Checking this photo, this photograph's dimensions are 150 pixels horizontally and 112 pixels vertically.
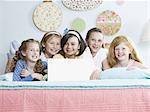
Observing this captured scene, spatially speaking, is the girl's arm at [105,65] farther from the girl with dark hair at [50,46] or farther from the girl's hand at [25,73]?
the girl's hand at [25,73]

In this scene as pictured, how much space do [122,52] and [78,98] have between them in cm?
80

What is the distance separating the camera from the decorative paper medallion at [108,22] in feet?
8.20

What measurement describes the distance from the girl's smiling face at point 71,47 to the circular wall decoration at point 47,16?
68 centimetres

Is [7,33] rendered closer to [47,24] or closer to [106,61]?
[47,24]

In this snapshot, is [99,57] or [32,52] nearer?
[32,52]

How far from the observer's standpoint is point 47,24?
2502 mm

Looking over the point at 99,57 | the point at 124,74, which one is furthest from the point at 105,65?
the point at 124,74

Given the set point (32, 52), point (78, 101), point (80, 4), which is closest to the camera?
point (78, 101)

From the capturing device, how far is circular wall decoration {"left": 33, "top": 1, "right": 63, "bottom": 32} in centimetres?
250

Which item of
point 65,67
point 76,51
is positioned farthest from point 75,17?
point 65,67

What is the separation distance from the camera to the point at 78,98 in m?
0.96

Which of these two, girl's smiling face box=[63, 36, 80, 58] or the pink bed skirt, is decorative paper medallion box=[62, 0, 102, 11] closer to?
girl's smiling face box=[63, 36, 80, 58]

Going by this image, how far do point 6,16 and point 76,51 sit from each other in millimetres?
976

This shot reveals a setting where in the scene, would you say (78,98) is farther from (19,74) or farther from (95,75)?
(19,74)
